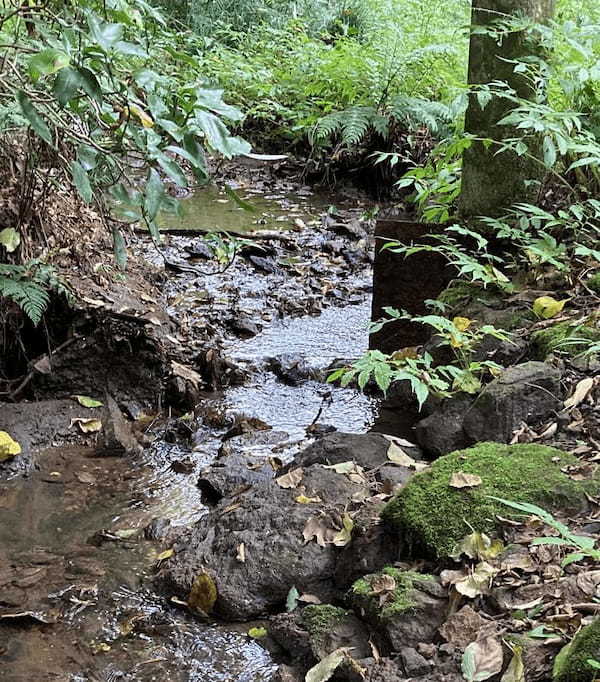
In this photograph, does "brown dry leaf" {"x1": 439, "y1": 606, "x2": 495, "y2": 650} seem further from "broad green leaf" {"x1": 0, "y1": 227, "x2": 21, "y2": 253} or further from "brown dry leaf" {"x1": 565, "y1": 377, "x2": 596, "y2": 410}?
"broad green leaf" {"x1": 0, "y1": 227, "x2": 21, "y2": 253}

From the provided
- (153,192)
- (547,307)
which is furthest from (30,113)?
(547,307)

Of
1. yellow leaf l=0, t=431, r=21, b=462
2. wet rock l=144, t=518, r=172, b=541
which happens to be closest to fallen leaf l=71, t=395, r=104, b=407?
yellow leaf l=0, t=431, r=21, b=462

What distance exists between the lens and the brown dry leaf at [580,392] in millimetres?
3350

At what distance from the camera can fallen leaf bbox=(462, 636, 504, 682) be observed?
6.80ft

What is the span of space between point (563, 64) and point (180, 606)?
3.44 meters

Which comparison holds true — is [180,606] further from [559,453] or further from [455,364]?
[455,364]

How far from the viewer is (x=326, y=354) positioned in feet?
16.9

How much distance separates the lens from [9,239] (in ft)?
13.8

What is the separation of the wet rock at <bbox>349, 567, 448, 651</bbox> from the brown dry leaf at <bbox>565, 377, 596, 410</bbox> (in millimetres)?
1186

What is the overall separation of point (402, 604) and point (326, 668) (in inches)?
11.2

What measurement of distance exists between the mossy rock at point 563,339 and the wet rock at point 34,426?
225 cm

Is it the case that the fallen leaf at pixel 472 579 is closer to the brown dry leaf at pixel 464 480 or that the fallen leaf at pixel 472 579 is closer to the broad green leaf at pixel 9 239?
the brown dry leaf at pixel 464 480

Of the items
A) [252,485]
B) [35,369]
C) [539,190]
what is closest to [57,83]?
[252,485]

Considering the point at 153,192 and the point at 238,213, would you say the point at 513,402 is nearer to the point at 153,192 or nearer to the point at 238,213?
the point at 153,192
